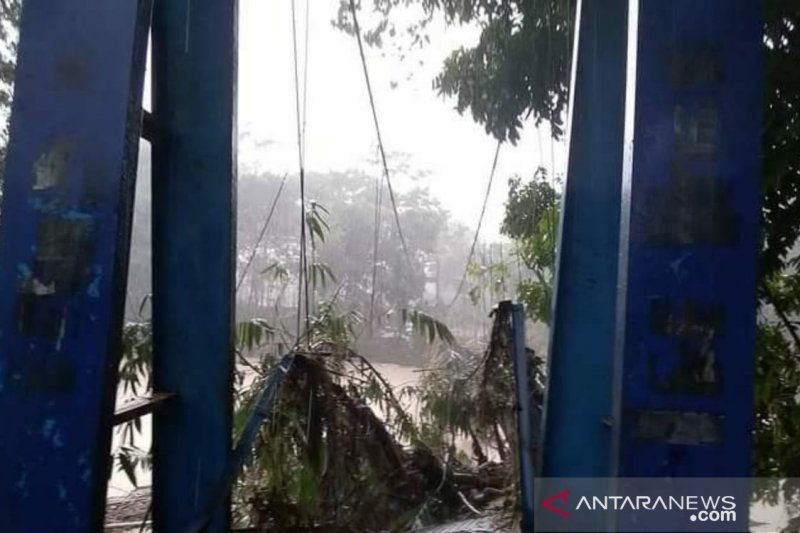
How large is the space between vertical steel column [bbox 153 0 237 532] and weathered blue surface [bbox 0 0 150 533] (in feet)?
2.17

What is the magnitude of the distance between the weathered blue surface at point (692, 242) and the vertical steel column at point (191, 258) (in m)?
1.20

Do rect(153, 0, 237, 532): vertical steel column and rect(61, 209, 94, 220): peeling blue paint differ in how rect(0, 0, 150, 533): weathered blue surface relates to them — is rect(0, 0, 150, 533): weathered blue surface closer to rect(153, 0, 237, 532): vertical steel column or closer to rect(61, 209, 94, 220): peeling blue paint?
rect(61, 209, 94, 220): peeling blue paint

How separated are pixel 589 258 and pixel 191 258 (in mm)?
1193

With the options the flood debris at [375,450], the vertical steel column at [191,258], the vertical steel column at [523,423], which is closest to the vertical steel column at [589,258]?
the vertical steel column at [523,423]

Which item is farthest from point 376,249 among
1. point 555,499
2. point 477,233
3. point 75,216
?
point 75,216

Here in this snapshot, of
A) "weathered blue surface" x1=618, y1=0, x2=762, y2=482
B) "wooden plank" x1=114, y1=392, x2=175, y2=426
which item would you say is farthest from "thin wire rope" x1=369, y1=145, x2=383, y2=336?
"weathered blue surface" x1=618, y1=0, x2=762, y2=482

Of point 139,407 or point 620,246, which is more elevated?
point 620,246

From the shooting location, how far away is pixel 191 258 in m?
2.01

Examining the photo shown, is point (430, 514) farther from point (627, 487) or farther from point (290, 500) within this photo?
point (627, 487)

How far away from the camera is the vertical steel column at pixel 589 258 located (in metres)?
2.07

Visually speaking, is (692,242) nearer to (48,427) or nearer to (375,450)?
(48,427)

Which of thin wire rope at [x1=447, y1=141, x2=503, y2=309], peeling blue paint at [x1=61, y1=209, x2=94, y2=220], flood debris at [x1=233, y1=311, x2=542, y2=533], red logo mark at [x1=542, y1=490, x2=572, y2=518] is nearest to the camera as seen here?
peeling blue paint at [x1=61, y1=209, x2=94, y2=220]

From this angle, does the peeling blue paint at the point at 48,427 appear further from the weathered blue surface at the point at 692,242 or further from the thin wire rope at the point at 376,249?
the thin wire rope at the point at 376,249

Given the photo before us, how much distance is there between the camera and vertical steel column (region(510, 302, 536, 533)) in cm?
192
